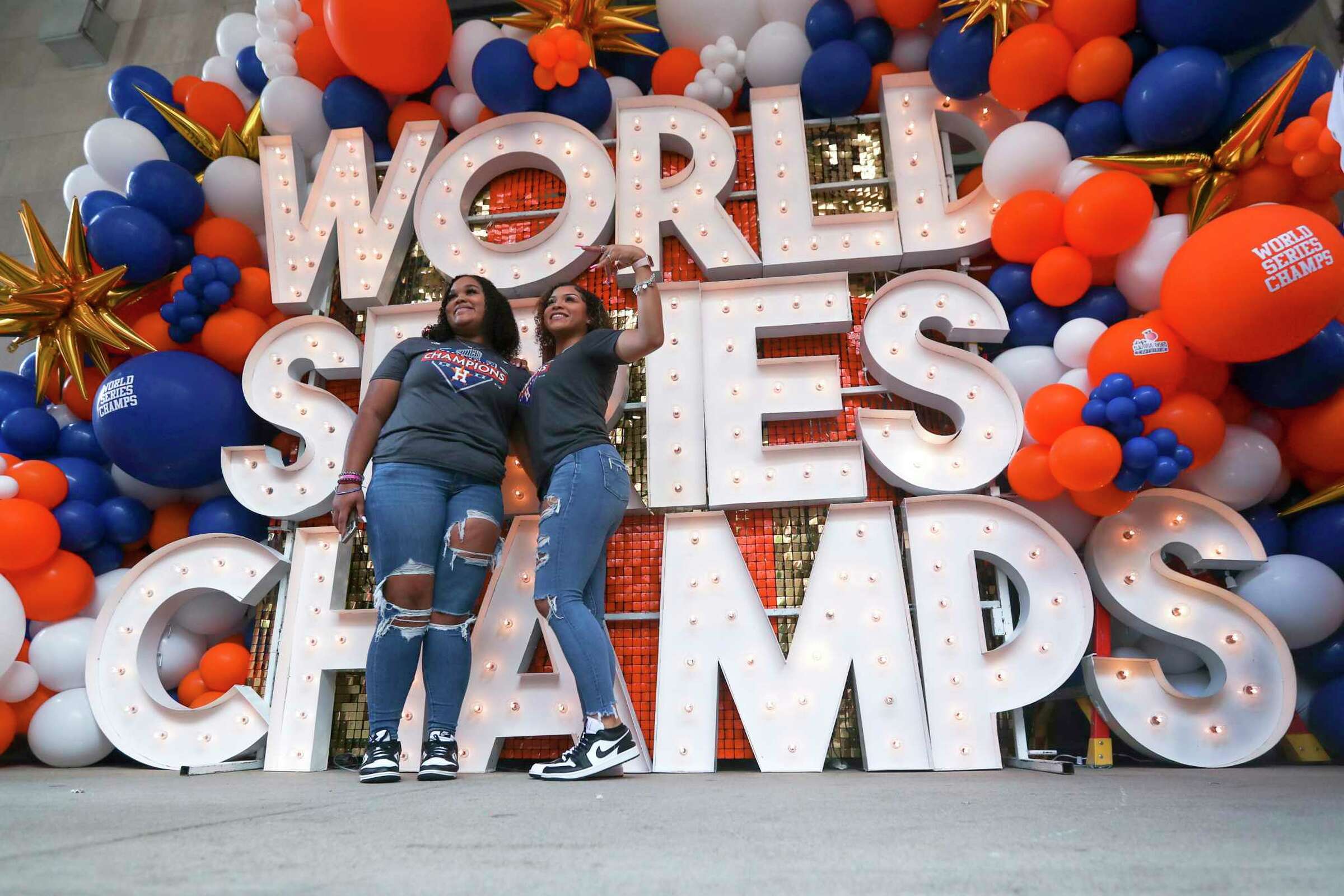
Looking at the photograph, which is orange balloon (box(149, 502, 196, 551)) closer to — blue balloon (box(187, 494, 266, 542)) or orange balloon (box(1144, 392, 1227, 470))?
blue balloon (box(187, 494, 266, 542))

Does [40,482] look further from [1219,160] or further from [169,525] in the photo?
[1219,160]

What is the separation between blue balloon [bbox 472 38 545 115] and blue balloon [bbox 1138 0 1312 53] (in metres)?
2.14

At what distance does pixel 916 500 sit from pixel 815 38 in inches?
72.9

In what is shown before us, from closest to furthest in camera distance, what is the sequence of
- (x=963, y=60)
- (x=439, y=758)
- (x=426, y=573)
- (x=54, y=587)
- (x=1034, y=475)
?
(x=439, y=758) → (x=426, y=573) → (x=1034, y=475) → (x=54, y=587) → (x=963, y=60)

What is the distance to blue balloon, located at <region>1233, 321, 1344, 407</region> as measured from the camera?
2400 millimetres

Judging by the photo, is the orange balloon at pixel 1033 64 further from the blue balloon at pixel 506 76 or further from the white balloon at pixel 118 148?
the white balloon at pixel 118 148

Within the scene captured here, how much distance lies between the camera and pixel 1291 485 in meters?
2.70

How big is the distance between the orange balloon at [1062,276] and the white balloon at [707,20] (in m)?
1.55

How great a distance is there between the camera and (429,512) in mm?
2283

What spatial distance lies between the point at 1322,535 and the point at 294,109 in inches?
154

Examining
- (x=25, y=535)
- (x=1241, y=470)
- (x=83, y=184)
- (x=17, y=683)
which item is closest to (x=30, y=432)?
(x=25, y=535)

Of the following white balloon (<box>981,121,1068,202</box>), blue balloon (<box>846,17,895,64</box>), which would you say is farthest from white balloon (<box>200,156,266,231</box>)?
white balloon (<box>981,121,1068,202</box>)

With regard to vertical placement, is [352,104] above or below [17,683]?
above

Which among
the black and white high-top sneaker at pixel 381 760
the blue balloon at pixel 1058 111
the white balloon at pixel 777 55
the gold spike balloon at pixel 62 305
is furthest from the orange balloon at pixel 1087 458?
the gold spike balloon at pixel 62 305
